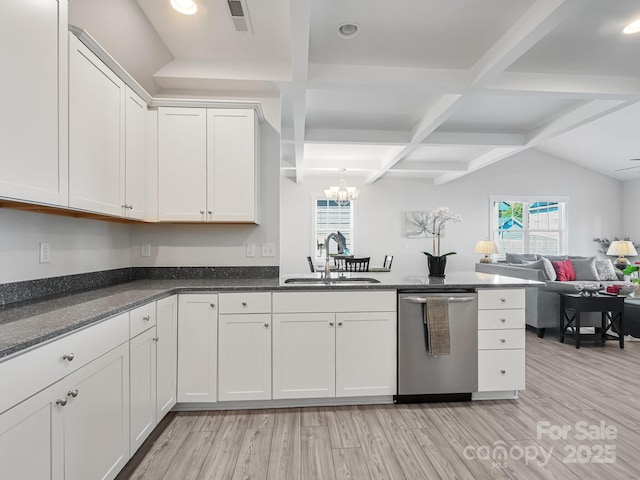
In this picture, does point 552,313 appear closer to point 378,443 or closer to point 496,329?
point 496,329

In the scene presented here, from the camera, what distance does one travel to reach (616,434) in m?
2.17

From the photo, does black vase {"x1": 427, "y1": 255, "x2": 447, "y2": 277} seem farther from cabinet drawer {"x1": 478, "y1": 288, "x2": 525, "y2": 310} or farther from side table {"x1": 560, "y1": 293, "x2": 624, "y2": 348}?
side table {"x1": 560, "y1": 293, "x2": 624, "y2": 348}

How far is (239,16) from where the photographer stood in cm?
226

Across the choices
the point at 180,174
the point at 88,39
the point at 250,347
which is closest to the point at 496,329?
A: the point at 250,347

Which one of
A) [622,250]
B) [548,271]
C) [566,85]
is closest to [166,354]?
[566,85]

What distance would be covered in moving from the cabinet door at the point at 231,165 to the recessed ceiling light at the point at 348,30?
884mm

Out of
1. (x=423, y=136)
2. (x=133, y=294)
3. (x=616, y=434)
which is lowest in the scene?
(x=616, y=434)

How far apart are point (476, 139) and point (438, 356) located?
12.0 feet

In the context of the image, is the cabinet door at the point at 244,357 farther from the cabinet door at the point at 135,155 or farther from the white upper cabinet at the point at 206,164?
the cabinet door at the point at 135,155

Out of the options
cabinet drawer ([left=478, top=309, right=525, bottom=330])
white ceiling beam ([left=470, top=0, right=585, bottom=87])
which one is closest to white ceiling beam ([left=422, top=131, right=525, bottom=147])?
white ceiling beam ([left=470, top=0, right=585, bottom=87])

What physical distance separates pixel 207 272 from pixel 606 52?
150 inches

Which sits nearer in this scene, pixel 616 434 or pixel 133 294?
pixel 133 294

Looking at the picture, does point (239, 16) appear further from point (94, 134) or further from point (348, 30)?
point (94, 134)

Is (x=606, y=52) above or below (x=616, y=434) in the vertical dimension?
above
